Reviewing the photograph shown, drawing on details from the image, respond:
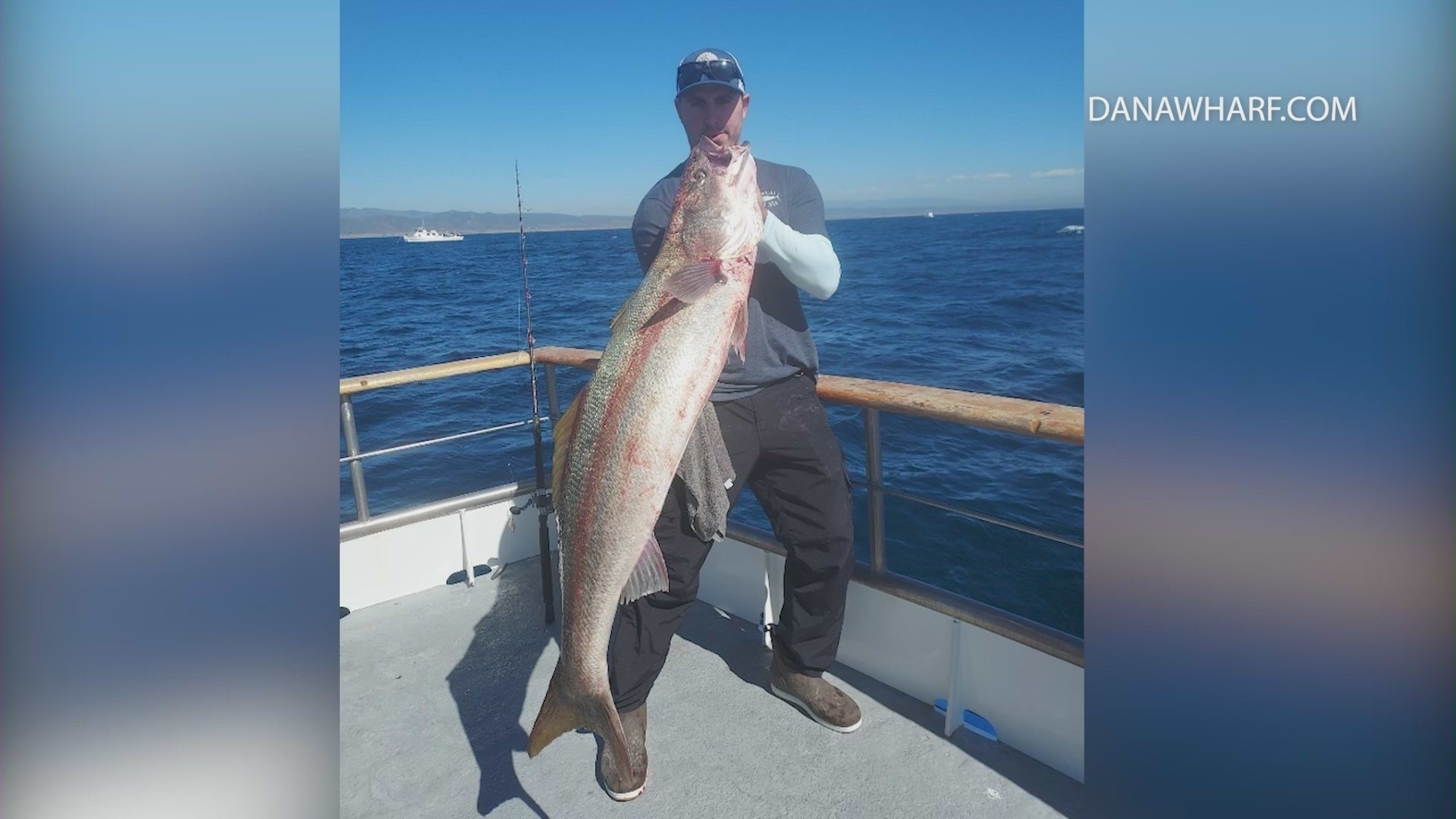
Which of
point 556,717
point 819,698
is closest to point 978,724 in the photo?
point 819,698

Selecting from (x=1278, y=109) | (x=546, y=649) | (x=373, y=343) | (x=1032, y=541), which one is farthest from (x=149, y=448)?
(x=373, y=343)

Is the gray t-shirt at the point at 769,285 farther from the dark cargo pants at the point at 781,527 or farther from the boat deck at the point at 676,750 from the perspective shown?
the boat deck at the point at 676,750

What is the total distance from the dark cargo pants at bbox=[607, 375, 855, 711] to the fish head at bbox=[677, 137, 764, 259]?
2.34 feet

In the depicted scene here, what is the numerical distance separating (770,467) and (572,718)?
111 centimetres

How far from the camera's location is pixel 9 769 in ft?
2.54

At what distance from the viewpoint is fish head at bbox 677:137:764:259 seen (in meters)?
2.19

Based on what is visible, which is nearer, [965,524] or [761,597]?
[761,597]

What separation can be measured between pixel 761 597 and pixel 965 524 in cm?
554

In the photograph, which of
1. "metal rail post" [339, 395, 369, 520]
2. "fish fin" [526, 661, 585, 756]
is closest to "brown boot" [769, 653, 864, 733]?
"fish fin" [526, 661, 585, 756]

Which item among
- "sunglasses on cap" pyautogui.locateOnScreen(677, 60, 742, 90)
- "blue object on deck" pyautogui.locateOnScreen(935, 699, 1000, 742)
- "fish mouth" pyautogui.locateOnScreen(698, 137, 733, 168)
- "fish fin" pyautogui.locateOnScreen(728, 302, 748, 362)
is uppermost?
"sunglasses on cap" pyautogui.locateOnScreen(677, 60, 742, 90)

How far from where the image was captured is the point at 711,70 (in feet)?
8.19

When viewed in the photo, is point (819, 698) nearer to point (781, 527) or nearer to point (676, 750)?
point (676, 750)

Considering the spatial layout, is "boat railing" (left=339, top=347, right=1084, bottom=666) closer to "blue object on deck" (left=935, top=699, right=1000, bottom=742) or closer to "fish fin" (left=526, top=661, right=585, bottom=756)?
"blue object on deck" (left=935, top=699, right=1000, bottom=742)

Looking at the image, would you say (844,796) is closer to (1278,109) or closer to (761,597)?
(761,597)
